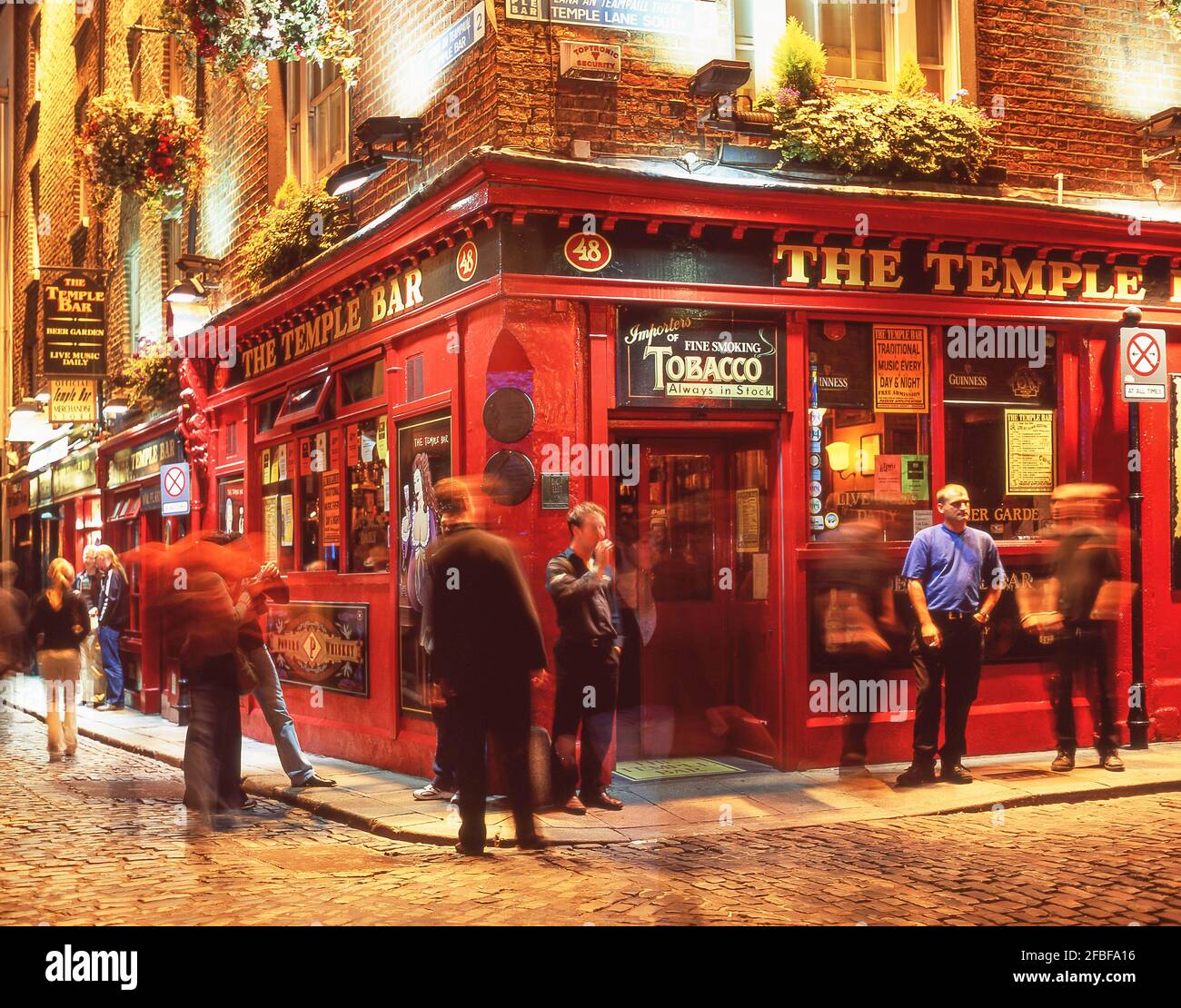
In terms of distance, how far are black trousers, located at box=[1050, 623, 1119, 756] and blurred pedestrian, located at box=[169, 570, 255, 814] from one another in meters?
5.98

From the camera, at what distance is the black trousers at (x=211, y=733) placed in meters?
8.98

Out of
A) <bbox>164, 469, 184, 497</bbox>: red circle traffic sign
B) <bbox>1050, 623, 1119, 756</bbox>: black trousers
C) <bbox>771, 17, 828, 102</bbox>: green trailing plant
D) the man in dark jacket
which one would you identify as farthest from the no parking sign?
<bbox>1050, 623, 1119, 756</bbox>: black trousers

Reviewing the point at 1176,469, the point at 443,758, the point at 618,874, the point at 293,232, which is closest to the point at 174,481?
the point at 293,232

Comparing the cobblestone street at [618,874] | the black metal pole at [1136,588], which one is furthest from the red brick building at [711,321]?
Answer: the cobblestone street at [618,874]

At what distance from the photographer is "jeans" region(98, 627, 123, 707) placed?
58.4ft

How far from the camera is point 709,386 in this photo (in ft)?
32.8

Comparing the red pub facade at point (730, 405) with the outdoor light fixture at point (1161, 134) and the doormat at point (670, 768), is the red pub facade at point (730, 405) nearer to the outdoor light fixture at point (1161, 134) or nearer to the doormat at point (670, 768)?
the doormat at point (670, 768)

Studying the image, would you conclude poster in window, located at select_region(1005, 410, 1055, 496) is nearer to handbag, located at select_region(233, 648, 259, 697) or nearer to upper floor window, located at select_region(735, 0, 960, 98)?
upper floor window, located at select_region(735, 0, 960, 98)

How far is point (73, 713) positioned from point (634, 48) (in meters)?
8.29

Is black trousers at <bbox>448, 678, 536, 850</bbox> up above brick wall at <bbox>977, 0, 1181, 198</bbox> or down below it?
below

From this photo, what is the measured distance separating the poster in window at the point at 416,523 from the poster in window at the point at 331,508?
1.67 metres

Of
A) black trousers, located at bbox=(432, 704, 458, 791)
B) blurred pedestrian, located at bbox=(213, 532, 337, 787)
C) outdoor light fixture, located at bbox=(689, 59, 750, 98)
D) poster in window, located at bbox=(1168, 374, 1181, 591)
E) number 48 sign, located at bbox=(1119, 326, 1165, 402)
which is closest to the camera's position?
black trousers, located at bbox=(432, 704, 458, 791)

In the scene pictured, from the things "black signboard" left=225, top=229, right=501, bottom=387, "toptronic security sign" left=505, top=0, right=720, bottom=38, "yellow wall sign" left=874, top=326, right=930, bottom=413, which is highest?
"toptronic security sign" left=505, top=0, right=720, bottom=38
